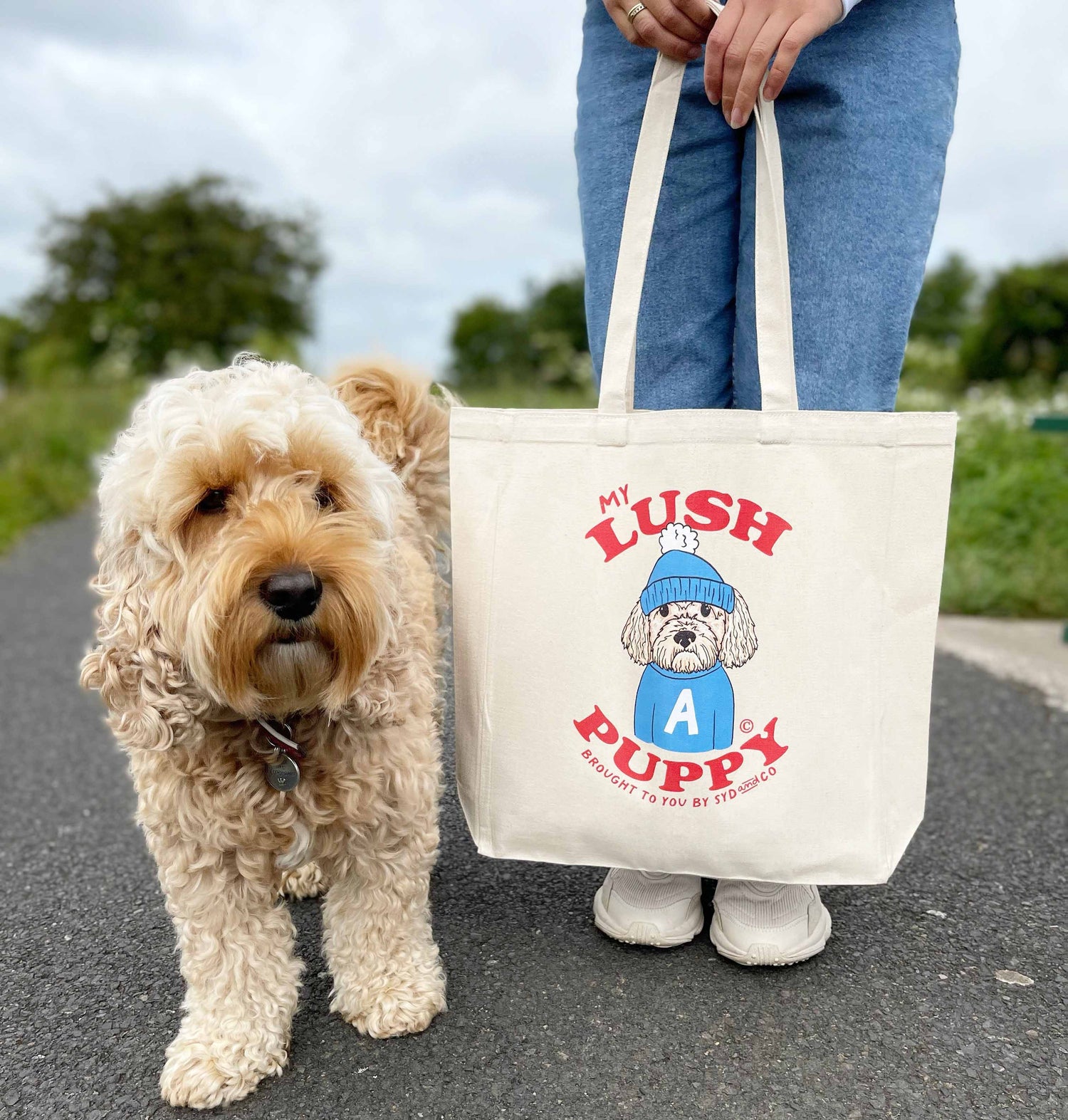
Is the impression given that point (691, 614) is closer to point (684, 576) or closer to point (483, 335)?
point (684, 576)

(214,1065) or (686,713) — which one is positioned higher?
(686,713)

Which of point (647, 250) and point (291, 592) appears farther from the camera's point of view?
point (647, 250)

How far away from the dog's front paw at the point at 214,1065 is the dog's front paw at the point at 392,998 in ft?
0.59

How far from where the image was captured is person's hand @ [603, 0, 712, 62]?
2.09m

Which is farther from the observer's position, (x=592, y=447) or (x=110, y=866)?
(x=110, y=866)

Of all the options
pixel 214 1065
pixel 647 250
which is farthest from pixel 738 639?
pixel 214 1065

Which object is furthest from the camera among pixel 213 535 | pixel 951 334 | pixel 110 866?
pixel 951 334

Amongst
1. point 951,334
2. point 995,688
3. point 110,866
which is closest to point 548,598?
point 110,866

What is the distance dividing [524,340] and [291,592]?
60357 millimetres

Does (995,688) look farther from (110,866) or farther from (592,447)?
(110,866)

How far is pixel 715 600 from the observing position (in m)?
2.14

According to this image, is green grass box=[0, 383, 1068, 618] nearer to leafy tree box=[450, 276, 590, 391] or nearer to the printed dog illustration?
the printed dog illustration

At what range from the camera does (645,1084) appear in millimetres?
1948

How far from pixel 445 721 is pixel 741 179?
167cm
